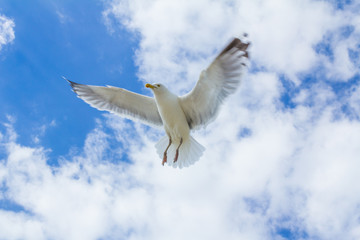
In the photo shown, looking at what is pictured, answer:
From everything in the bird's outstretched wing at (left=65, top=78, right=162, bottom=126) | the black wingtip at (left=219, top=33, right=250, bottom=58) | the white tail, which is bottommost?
the white tail

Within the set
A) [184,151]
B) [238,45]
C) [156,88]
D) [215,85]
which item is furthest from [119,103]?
[238,45]

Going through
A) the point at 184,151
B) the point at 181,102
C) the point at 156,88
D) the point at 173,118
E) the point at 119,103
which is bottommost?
the point at 184,151

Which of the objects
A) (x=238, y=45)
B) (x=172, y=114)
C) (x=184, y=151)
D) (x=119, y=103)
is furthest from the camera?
(x=119, y=103)

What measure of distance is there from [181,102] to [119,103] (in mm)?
1234

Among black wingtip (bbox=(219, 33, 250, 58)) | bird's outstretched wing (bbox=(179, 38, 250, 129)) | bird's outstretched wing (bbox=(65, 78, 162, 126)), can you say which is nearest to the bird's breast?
bird's outstretched wing (bbox=(179, 38, 250, 129))

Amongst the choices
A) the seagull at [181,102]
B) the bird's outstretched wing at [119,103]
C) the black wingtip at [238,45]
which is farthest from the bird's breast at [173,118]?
the black wingtip at [238,45]

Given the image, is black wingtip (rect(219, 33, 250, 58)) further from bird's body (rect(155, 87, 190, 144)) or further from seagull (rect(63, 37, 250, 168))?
bird's body (rect(155, 87, 190, 144))

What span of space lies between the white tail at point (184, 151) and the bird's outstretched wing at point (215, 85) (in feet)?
1.07

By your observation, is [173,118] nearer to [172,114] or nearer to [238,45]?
[172,114]

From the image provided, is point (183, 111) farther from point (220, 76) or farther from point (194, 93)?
point (220, 76)

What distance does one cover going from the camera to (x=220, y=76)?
17.5 feet

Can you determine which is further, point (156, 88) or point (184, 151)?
point (184, 151)

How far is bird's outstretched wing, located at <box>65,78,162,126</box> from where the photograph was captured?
6.43m

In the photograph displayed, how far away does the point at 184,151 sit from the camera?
631 centimetres
